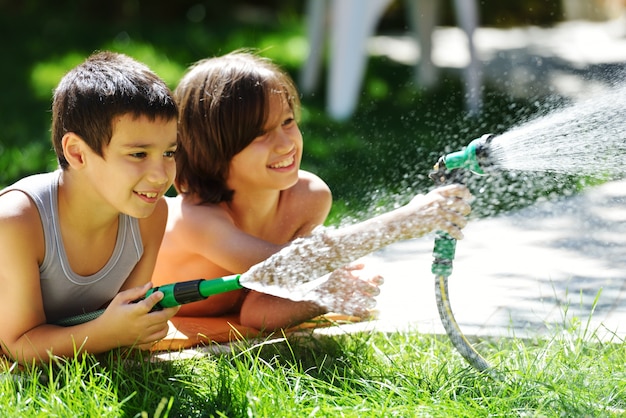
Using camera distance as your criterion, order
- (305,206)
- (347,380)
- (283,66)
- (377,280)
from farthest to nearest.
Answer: (283,66)
(305,206)
(377,280)
(347,380)

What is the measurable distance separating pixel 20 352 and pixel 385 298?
1.10 meters

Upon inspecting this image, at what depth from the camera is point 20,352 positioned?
7.12 ft

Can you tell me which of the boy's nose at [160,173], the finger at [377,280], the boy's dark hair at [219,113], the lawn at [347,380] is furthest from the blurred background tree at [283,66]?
the boy's nose at [160,173]

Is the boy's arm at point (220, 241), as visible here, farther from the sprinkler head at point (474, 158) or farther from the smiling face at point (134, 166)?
the sprinkler head at point (474, 158)

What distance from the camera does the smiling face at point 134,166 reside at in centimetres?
217

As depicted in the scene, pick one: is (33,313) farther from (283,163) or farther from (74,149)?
(283,163)

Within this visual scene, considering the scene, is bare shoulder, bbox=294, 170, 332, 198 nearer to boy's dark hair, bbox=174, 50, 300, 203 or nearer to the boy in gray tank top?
boy's dark hair, bbox=174, 50, 300, 203

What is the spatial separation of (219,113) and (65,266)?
1.97ft

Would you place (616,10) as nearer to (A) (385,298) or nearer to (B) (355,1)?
(B) (355,1)

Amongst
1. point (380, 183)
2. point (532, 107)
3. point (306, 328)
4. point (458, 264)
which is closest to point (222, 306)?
point (306, 328)

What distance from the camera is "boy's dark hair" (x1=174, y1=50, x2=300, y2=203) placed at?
255cm

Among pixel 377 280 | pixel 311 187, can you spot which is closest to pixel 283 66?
pixel 311 187

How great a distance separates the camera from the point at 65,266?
2236mm

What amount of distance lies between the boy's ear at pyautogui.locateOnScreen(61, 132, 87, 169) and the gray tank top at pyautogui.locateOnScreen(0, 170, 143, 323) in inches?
2.9
